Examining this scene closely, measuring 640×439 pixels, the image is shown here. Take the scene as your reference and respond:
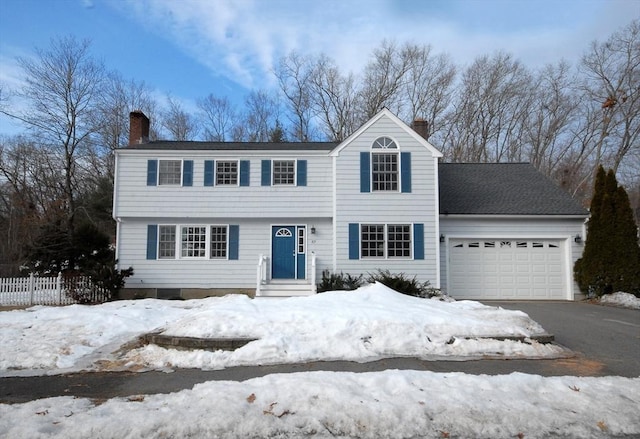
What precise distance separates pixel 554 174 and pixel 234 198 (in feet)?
85.2

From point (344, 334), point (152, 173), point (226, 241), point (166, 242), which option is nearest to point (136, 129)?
point (152, 173)

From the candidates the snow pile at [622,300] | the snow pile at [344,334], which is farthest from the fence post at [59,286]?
the snow pile at [622,300]

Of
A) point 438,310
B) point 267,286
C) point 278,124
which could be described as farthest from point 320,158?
point 278,124

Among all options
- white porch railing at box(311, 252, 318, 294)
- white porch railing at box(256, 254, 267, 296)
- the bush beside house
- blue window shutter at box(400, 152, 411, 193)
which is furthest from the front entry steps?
the bush beside house

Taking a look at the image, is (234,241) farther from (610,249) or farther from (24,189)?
(24,189)

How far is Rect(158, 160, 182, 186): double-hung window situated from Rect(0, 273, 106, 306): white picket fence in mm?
4205

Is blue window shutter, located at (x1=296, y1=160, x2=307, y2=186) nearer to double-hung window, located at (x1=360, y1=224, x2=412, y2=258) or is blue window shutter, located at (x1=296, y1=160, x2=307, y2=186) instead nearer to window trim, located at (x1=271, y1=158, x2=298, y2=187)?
window trim, located at (x1=271, y1=158, x2=298, y2=187)

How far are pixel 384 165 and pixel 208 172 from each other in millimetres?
6277

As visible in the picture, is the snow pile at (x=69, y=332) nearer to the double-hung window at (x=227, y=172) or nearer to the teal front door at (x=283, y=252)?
the teal front door at (x=283, y=252)

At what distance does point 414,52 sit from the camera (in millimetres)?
32312

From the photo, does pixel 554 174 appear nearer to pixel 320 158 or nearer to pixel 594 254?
pixel 594 254

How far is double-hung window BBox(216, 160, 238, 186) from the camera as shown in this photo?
15.5m

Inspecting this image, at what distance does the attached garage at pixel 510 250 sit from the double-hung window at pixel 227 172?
7.56 m

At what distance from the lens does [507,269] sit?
15.1 meters
